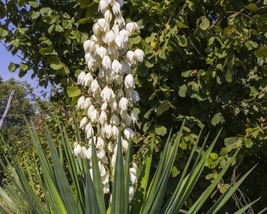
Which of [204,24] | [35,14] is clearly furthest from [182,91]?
[35,14]

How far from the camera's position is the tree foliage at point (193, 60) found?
2.44m

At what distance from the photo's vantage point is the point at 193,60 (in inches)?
107

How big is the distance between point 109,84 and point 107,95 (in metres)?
0.07

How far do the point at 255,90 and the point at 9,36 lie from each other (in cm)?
160

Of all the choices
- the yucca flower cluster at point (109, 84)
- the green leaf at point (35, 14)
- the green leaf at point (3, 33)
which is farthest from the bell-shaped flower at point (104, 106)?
the green leaf at point (3, 33)

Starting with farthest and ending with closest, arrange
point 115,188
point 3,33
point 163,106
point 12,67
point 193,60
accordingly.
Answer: point 12,67 → point 3,33 → point 193,60 → point 163,106 → point 115,188

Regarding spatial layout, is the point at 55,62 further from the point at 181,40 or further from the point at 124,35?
the point at 124,35

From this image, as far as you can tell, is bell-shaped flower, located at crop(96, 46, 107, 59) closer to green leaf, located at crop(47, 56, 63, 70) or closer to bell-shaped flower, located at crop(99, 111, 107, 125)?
bell-shaped flower, located at crop(99, 111, 107, 125)

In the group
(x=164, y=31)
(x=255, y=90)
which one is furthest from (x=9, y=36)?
(x=255, y=90)

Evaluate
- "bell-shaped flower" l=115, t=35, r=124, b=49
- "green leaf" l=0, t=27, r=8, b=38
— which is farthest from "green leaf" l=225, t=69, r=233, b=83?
"green leaf" l=0, t=27, r=8, b=38

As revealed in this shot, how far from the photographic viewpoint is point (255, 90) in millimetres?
2600

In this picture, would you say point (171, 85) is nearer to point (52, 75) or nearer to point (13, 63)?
point (52, 75)

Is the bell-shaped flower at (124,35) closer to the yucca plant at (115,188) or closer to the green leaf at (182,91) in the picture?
the yucca plant at (115,188)

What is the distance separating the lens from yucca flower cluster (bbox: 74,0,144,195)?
1732mm
